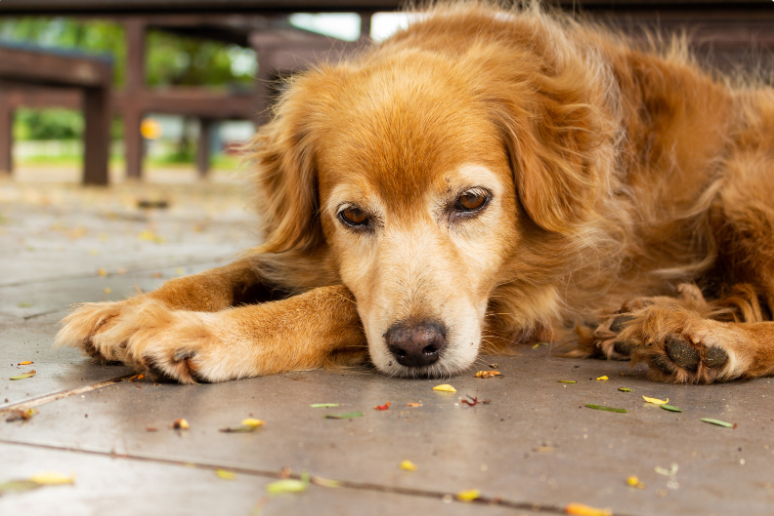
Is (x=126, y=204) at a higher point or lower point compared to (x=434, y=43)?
lower

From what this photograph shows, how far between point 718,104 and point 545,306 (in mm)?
1374

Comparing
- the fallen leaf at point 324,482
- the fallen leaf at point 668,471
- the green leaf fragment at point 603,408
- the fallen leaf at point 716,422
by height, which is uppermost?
the fallen leaf at point 716,422

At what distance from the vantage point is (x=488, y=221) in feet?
9.34

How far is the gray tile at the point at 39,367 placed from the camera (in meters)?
2.13

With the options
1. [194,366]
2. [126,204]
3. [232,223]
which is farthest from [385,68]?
[126,204]

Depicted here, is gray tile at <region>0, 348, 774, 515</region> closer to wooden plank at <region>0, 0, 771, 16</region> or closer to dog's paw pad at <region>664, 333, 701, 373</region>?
dog's paw pad at <region>664, 333, 701, 373</region>

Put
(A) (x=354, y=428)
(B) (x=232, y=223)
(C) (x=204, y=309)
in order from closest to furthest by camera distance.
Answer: (A) (x=354, y=428) < (C) (x=204, y=309) < (B) (x=232, y=223)

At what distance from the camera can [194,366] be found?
225cm

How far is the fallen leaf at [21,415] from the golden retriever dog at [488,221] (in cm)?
37

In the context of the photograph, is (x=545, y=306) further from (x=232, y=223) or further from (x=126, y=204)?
(x=126, y=204)

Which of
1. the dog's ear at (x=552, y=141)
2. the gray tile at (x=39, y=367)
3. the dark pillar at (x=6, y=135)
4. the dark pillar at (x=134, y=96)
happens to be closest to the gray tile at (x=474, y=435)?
the gray tile at (x=39, y=367)

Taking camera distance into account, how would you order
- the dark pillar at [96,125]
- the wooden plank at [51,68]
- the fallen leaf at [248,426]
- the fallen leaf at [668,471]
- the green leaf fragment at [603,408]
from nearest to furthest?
the fallen leaf at [668,471] < the fallen leaf at [248,426] < the green leaf fragment at [603,408] < the wooden plank at [51,68] < the dark pillar at [96,125]

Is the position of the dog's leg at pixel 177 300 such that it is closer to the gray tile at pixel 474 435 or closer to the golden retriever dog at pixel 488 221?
the golden retriever dog at pixel 488 221

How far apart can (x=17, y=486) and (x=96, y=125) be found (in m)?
12.0
